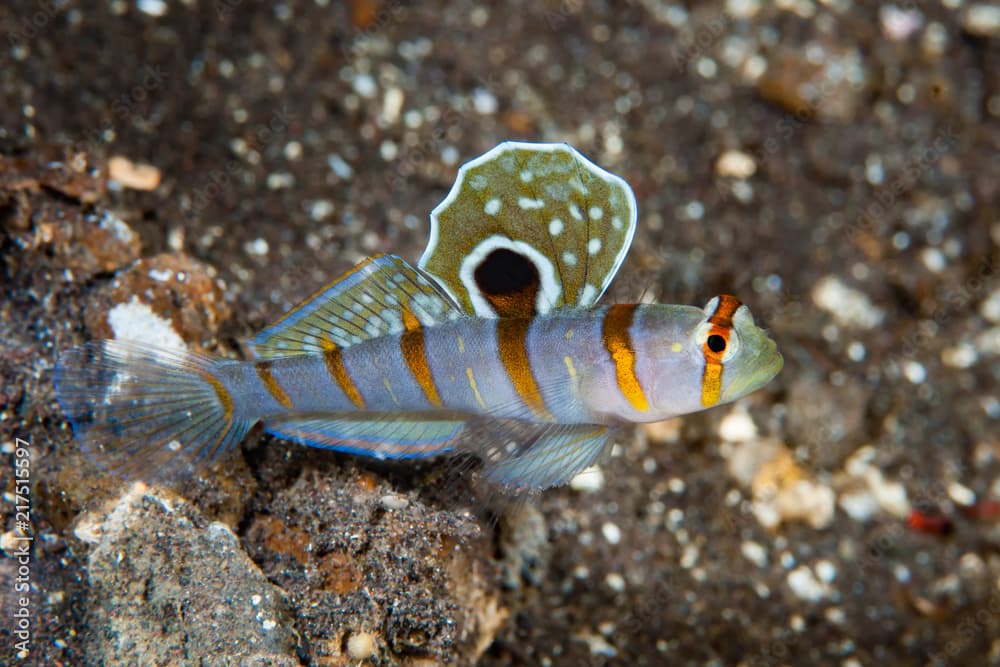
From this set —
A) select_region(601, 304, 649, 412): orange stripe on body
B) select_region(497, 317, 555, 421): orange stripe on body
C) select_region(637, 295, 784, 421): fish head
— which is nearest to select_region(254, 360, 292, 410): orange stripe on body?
select_region(497, 317, 555, 421): orange stripe on body

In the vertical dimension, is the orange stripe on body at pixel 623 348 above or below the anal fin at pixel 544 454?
above

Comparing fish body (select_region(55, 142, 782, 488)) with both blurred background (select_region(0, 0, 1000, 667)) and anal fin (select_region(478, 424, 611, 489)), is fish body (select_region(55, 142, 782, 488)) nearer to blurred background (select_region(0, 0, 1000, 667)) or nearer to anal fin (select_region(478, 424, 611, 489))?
anal fin (select_region(478, 424, 611, 489))

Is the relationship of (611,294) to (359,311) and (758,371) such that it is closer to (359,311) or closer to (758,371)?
(758,371)

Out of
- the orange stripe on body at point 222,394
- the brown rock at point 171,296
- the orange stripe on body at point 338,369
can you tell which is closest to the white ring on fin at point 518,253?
the orange stripe on body at point 338,369

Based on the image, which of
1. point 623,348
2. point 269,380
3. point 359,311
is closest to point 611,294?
point 623,348

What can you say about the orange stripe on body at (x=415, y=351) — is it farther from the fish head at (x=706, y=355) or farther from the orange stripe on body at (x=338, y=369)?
the fish head at (x=706, y=355)
